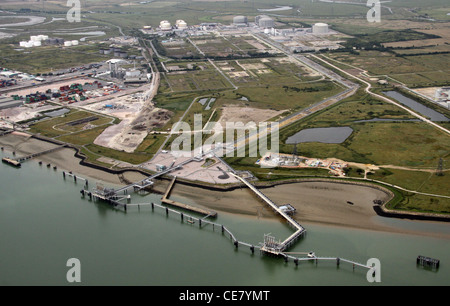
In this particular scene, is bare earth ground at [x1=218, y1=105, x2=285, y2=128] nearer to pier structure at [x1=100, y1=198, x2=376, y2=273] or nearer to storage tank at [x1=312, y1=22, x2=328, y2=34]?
pier structure at [x1=100, y1=198, x2=376, y2=273]

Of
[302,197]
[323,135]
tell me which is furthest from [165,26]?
[302,197]

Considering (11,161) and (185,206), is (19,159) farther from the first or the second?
(185,206)

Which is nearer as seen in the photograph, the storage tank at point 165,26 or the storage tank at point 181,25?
the storage tank at point 165,26

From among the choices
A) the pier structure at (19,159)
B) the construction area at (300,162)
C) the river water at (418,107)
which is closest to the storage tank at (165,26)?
the river water at (418,107)

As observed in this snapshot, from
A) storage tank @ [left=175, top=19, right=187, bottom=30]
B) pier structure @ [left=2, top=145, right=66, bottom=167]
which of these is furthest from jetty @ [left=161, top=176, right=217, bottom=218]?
storage tank @ [left=175, top=19, right=187, bottom=30]

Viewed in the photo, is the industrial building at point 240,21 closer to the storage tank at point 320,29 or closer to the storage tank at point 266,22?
the storage tank at point 266,22

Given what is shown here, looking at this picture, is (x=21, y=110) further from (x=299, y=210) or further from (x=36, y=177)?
(x=299, y=210)
